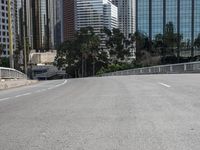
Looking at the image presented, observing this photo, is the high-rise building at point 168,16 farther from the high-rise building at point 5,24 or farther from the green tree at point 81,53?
the high-rise building at point 5,24

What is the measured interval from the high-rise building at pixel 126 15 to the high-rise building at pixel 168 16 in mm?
8892

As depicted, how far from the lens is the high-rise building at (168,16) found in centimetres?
11781

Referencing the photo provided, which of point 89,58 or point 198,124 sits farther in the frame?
point 89,58

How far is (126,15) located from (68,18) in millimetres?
20223

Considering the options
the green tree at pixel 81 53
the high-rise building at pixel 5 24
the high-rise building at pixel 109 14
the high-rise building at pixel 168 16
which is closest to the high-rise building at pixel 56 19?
the high-rise building at pixel 5 24

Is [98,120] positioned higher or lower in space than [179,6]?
lower

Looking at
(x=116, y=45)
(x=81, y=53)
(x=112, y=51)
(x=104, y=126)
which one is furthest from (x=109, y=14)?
(x=104, y=126)

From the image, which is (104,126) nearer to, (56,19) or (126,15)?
(126,15)

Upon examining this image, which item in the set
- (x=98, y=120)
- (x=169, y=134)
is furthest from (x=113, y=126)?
(x=169, y=134)

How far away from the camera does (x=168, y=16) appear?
11956cm

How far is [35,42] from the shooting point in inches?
5684

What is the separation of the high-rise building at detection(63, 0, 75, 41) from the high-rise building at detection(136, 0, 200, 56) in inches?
941

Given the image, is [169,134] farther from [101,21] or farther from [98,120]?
[101,21]

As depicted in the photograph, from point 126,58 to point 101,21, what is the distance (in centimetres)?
2047
